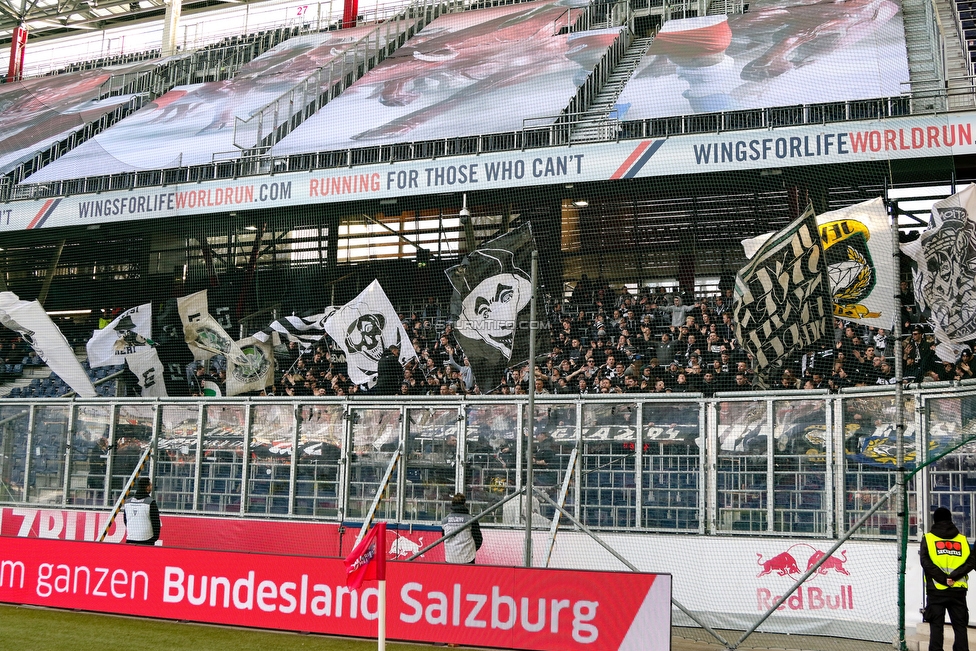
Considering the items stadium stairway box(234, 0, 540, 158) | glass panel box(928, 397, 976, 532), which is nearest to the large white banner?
stadium stairway box(234, 0, 540, 158)

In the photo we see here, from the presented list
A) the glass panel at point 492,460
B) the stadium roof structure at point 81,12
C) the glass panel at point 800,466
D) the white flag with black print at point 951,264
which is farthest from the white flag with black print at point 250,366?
the stadium roof structure at point 81,12

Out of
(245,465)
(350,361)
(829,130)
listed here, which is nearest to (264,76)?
(350,361)

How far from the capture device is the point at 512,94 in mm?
18125

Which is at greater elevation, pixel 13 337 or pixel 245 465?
pixel 13 337

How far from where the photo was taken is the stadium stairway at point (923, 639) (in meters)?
9.61

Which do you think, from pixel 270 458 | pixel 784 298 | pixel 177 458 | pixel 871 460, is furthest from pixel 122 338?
pixel 871 460

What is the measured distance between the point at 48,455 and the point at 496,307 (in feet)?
25.9

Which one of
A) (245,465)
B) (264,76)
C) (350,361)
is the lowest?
(245,465)

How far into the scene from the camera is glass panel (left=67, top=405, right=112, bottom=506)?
1560 centimetres

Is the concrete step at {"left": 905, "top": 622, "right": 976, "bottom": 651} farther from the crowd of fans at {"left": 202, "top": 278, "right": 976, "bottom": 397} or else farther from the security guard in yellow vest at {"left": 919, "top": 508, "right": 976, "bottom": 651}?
the crowd of fans at {"left": 202, "top": 278, "right": 976, "bottom": 397}

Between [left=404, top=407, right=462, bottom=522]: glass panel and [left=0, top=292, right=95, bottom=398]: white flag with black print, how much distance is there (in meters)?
7.27

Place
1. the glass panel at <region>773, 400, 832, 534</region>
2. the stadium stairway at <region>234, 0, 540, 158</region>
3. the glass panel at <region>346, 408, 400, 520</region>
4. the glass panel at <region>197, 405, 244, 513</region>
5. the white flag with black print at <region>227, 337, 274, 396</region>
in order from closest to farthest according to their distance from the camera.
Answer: the glass panel at <region>773, 400, 832, 534</region>, the glass panel at <region>346, 408, 400, 520</region>, the glass panel at <region>197, 405, 244, 513</region>, the white flag with black print at <region>227, 337, 274, 396</region>, the stadium stairway at <region>234, 0, 540, 158</region>

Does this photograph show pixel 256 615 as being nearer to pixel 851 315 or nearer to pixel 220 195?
pixel 851 315

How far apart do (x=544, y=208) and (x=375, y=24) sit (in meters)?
9.00
